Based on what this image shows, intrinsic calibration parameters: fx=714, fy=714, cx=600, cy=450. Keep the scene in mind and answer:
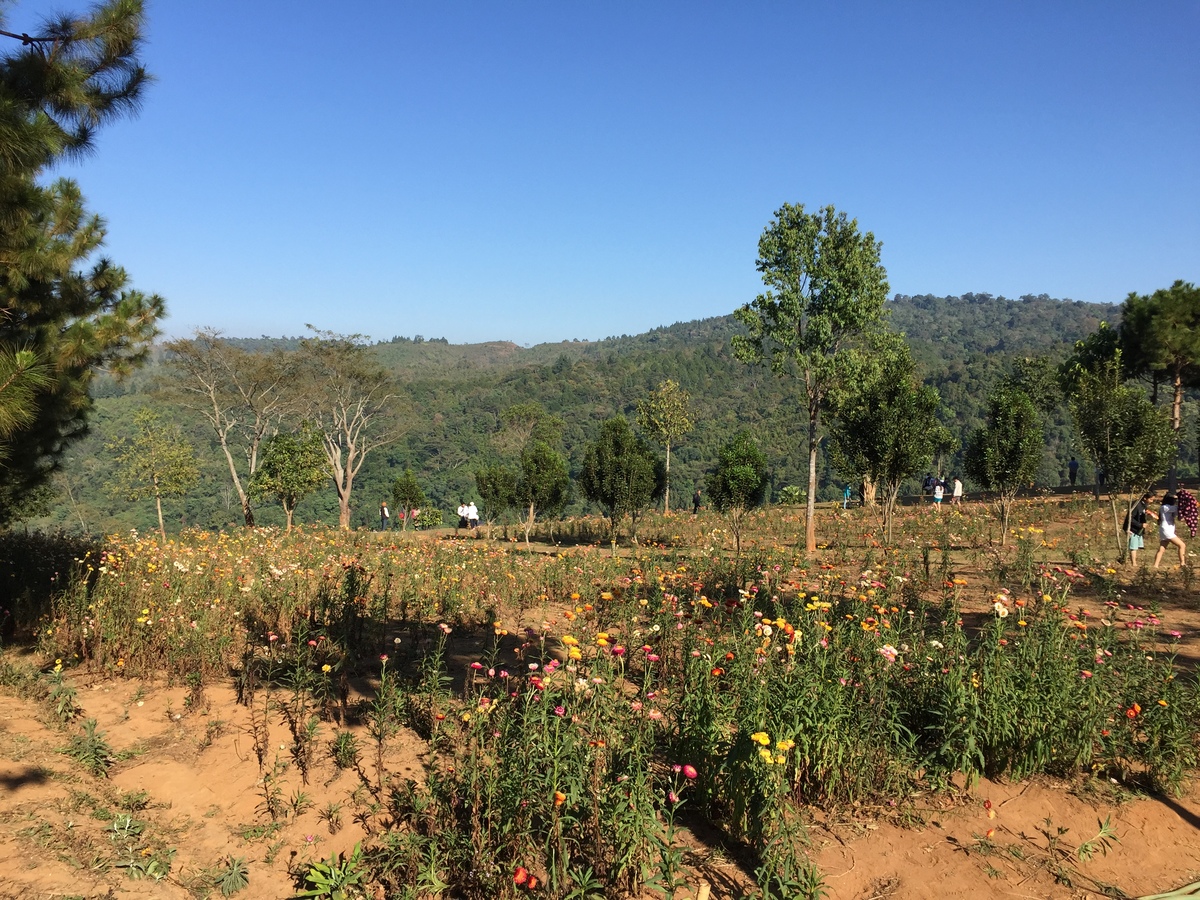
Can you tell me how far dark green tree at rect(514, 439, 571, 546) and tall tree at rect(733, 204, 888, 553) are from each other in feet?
23.8

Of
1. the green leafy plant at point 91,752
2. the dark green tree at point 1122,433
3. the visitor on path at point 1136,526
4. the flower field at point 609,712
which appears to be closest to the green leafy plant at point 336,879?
the flower field at point 609,712

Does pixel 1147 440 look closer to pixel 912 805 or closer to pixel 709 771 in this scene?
pixel 912 805

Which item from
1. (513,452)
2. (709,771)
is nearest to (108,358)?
(709,771)

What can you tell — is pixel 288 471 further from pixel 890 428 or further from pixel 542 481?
pixel 890 428

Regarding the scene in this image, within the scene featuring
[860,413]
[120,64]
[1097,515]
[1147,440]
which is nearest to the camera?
[120,64]

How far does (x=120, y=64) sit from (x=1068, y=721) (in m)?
8.27

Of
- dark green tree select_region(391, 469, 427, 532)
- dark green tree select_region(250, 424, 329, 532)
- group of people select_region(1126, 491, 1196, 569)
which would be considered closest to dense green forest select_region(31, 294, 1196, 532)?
dark green tree select_region(391, 469, 427, 532)

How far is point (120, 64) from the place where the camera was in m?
5.76

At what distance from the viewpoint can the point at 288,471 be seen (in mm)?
21953

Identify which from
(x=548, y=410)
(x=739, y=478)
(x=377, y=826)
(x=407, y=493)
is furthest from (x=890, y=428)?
(x=548, y=410)

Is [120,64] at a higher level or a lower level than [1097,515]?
higher

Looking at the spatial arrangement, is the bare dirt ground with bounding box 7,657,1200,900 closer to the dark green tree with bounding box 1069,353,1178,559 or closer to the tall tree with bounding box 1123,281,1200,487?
the dark green tree with bounding box 1069,353,1178,559

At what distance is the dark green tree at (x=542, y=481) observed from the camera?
2177cm

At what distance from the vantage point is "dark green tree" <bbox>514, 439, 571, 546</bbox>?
857 inches
